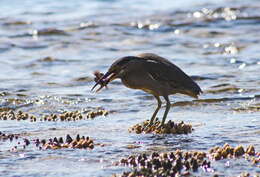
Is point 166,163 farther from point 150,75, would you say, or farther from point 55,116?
point 55,116

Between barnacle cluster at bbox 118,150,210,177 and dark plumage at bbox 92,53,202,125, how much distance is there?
1.84 metres

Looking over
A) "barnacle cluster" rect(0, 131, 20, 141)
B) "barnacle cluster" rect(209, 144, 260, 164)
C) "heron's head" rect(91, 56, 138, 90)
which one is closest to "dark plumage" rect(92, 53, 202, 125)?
"heron's head" rect(91, 56, 138, 90)

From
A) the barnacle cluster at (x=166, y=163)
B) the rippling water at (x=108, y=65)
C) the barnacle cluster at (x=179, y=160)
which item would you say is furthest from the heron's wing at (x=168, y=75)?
the barnacle cluster at (x=166, y=163)

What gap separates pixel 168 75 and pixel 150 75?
25cm

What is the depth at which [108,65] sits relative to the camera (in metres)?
16.9

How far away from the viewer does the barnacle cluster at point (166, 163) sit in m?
7.70

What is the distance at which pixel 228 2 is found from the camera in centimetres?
2659

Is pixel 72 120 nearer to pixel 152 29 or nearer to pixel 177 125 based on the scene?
pixel 177 125

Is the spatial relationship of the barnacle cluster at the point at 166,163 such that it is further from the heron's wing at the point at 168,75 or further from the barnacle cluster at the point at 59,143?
the heron's wing at the point at 168,75

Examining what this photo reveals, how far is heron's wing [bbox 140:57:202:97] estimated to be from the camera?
10102mm

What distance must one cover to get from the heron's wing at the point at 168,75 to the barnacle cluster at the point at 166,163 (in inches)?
75.6

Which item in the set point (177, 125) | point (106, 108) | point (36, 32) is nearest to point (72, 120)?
point (106, 108)

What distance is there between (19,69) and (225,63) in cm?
461

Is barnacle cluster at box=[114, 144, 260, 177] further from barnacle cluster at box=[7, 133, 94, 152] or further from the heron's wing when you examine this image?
the heron's wing
